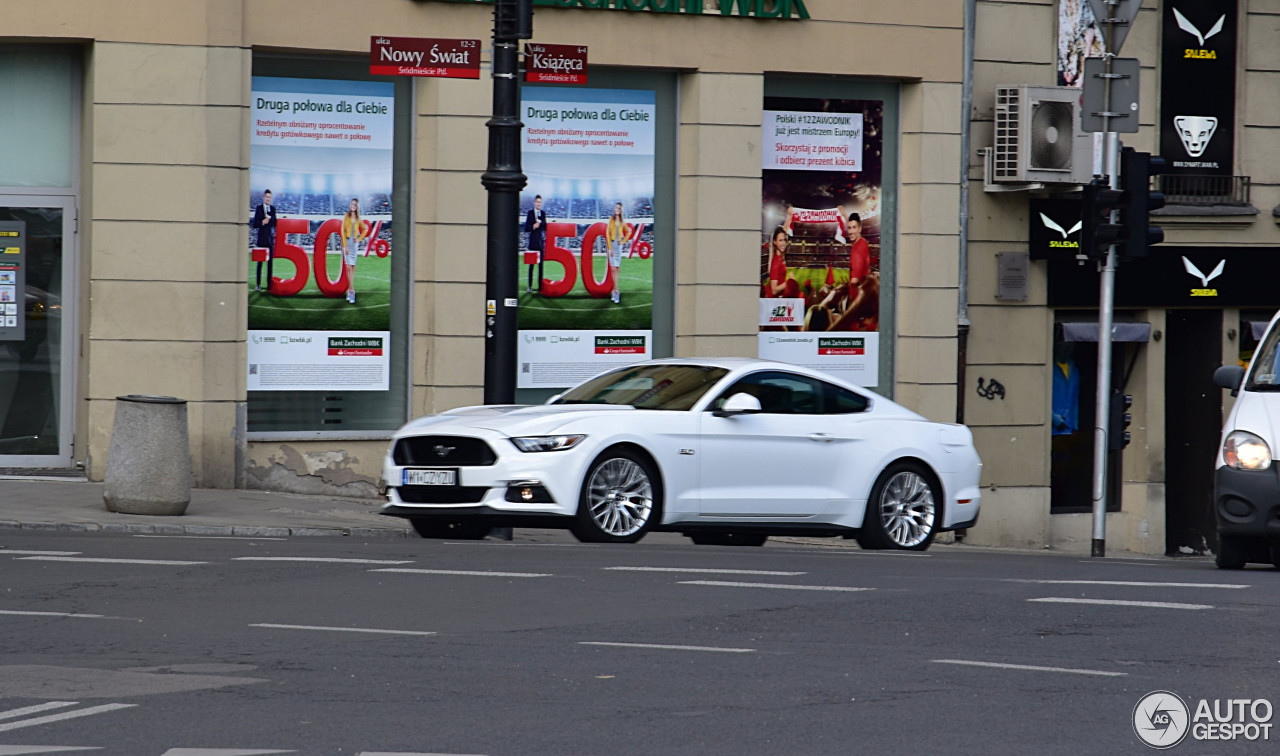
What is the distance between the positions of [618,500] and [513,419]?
36.6 inches

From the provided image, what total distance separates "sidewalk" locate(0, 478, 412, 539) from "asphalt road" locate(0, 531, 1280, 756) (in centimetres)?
188

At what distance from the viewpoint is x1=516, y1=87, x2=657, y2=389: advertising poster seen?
61.6ft


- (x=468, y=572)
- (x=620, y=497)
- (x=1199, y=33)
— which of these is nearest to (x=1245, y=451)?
(x=620, y=497)

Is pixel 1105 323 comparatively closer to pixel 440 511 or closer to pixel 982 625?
pixel 440 511

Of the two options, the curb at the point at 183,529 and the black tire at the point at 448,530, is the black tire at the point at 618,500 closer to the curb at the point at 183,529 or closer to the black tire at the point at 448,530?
the black tire at the point at 448,530

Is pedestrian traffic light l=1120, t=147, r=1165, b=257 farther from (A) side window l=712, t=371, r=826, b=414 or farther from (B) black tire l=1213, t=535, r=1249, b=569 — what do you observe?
(B) black tire l=1213, t=535, r=1249, b=569

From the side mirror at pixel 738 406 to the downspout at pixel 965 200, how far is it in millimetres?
7605

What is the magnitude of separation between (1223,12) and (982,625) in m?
15.6

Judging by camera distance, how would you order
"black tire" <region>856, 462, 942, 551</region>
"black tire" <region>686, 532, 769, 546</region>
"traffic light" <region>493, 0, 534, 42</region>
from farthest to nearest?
"traffic light" <region>493, 0, 534, 42</region>
"black tire" <region>686, 532, 769, 546</region>
"black tire" <region>856, 462, 942, 551</region>

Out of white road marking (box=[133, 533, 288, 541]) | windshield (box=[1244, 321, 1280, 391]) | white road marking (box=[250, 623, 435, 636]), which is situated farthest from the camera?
white road marking (box=[133, 533, 288, 541])

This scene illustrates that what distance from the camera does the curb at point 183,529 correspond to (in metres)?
13.6

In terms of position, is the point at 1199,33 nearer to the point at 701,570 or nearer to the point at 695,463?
the point at 695,463

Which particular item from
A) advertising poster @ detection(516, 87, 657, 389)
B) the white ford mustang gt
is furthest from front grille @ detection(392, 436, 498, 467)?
advertising poster @ detection(516, 87, 657, 389)

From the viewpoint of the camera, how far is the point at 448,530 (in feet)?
45.8
